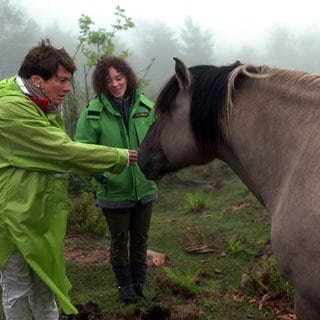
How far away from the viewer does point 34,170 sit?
2314 mm

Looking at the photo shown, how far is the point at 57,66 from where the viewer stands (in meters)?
2.40

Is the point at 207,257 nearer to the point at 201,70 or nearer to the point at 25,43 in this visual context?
the point at 201,70

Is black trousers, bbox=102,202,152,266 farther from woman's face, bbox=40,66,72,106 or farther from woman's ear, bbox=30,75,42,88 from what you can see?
woman's ear, bbox=30,75,42,88

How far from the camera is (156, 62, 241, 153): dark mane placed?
2.11 metres

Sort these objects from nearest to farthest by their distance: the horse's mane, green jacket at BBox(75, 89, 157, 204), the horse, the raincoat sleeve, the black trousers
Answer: the horse
the horse's mane
the raincoat sleeve
green jacket at BBox(75, 89, 157, 204)
the black trousers

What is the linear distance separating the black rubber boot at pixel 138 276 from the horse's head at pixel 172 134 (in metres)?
1.29

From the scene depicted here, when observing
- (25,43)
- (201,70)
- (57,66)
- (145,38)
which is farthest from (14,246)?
(145,38)

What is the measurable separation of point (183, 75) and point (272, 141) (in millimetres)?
557

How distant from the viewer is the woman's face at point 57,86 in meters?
2.39

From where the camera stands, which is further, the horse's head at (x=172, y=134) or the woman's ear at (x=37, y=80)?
the woman's ear at (x=37, y=80)

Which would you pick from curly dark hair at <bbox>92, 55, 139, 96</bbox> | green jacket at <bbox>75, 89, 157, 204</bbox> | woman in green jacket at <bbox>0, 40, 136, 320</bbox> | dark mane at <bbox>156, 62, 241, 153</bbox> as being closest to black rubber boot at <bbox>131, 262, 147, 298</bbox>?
green jacket at <bbox>75, 89, 157, 204</bbox>

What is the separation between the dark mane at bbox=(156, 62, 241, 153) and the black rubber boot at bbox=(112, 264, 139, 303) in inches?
61.9

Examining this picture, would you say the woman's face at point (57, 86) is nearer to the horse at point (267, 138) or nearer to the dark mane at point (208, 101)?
the horse at point (267, 138)

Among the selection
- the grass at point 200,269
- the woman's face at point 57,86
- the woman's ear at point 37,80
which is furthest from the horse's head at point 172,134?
the grass at point 200,269
